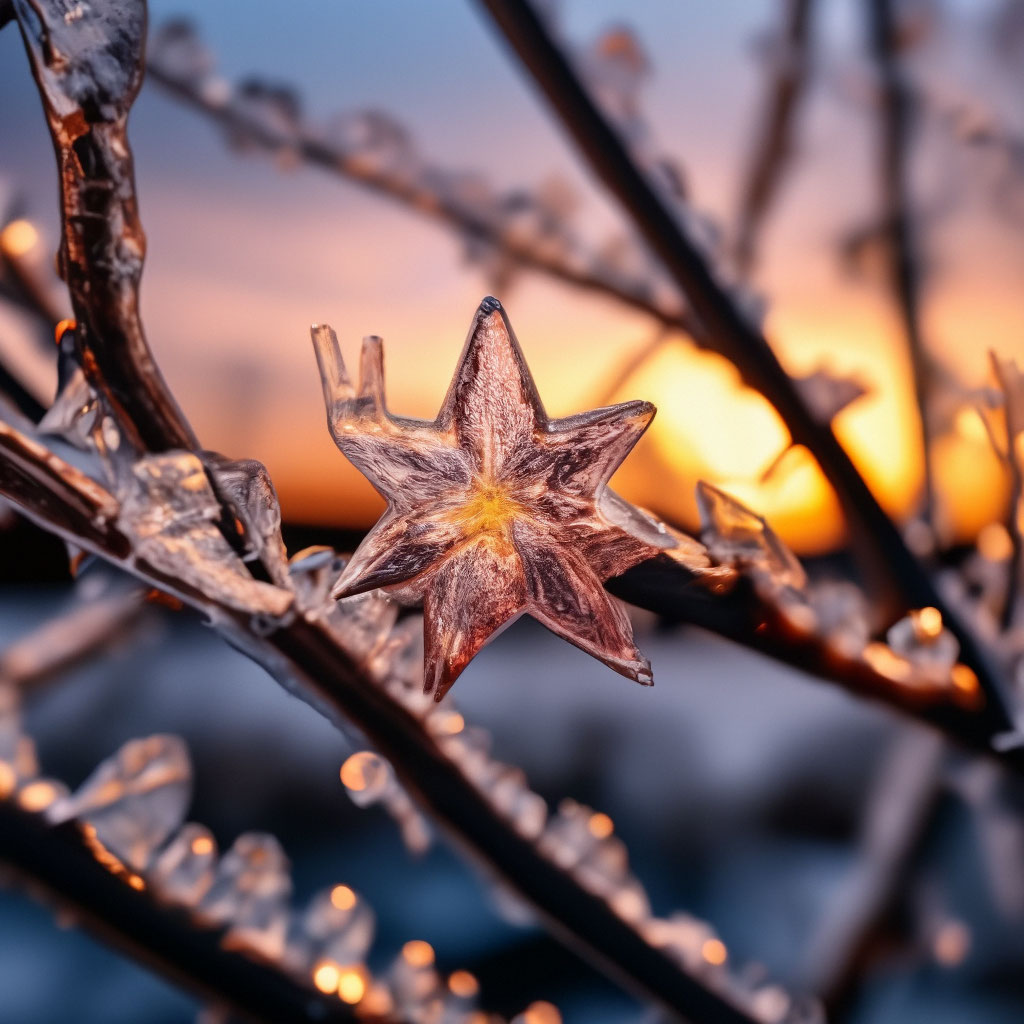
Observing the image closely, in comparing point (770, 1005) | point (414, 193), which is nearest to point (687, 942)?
point (770, 1005)

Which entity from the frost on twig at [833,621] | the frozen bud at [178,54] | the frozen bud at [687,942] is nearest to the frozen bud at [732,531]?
the frost on twig at [833,621]

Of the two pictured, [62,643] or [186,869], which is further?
[62,643]

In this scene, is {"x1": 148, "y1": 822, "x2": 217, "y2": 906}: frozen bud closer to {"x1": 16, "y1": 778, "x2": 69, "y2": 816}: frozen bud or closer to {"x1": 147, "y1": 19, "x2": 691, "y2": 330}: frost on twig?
{"x1": 16, "y1": 778, "x2": 69, "y2": 816}: frozen bud

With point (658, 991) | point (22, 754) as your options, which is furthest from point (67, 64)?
point (658, 991)

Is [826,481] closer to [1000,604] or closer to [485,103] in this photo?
[1000,604]

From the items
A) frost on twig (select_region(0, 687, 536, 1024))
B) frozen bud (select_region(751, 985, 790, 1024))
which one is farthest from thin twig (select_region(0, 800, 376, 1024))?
frozen bud (select_region(751, 985, 790, 1024))

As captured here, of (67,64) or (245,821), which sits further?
(245,821)

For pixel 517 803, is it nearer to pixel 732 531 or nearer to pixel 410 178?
pixel 732 531
